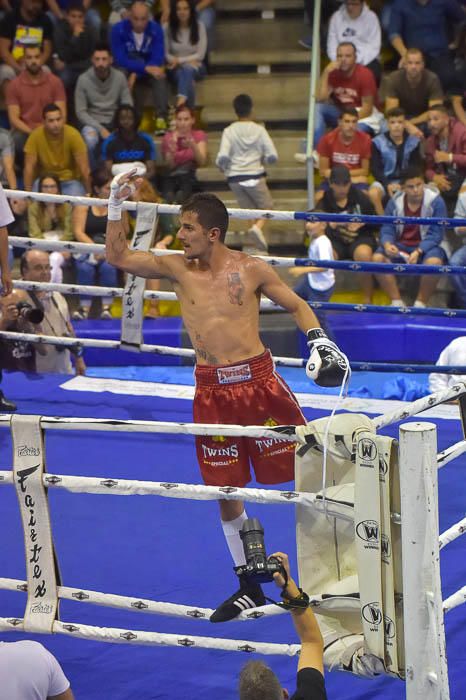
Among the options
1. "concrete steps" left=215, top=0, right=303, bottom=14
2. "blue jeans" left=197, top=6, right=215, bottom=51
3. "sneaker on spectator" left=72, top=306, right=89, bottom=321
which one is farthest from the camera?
"concrete steps" left=215, top=0, right=303, bottom=14

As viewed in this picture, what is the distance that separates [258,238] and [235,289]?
437cm

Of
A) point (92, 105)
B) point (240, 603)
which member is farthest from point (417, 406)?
point (92, 105)

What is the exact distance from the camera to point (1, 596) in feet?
13.6

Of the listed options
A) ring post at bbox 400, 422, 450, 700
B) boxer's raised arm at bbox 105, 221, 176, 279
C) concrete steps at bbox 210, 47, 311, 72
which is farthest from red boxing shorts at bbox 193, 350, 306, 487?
concrete steps at bbox 210, 47, 311, 72

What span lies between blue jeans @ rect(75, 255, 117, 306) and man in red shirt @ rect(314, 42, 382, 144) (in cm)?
225

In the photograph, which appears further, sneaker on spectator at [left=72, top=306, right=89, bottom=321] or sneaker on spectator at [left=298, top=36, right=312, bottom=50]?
sneaker on spectator at [left=298, top=36, right=312, bottom=50]

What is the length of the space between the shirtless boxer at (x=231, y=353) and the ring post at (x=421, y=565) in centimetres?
113

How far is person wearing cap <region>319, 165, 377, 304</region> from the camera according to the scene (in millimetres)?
7859

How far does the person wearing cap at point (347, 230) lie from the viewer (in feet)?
25.8

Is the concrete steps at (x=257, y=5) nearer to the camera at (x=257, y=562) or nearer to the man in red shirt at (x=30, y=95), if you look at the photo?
the man in red shirt at (x=30, y=95)

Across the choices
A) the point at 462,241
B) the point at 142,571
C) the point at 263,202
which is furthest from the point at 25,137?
the point at 142,571

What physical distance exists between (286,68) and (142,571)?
714 cm

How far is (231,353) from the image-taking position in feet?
13.5

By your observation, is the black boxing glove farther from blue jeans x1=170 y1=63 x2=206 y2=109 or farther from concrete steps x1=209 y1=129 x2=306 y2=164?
blue jeans x1=170 y1=63 x2=206 y2=109
